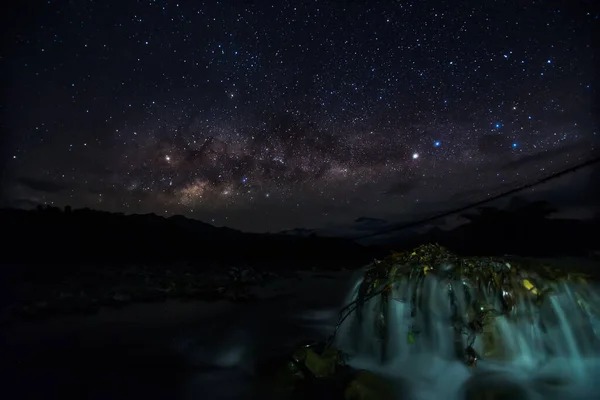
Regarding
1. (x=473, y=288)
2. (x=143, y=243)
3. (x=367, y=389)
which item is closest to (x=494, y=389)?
→ (x=473, y=288)

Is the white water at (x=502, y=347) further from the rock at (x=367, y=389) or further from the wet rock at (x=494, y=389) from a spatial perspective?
the rock at (x=367, y=389)

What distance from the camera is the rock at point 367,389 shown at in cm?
372

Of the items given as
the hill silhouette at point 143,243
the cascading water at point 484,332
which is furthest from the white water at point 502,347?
the hill silhouette at point 143,243

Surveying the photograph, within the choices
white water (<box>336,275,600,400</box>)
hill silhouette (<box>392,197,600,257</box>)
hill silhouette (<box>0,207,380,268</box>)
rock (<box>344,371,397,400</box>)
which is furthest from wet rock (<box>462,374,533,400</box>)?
hill silhouette (<box>0,207,380,268</box>)

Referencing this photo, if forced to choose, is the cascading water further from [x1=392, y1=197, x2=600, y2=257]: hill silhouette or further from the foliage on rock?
[x1=392, y1=197, x2=600, y2=257]: hill silhouette

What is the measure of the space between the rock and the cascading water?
0.37 meters

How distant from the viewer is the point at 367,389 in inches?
149

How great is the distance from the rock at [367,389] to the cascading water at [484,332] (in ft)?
1.22

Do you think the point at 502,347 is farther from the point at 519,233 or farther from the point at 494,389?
the point at 519,233

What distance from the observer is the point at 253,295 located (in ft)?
44.4

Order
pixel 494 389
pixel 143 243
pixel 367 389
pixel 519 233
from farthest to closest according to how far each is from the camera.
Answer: pixel 143 243 < pixel 519 233 < pixel 494 389 < pixel 367 389

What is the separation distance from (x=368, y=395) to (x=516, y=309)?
2.46 metres

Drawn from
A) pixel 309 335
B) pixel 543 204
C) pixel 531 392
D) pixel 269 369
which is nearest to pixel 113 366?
pixel 269 369

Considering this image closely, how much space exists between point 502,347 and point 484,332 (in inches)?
12.4
